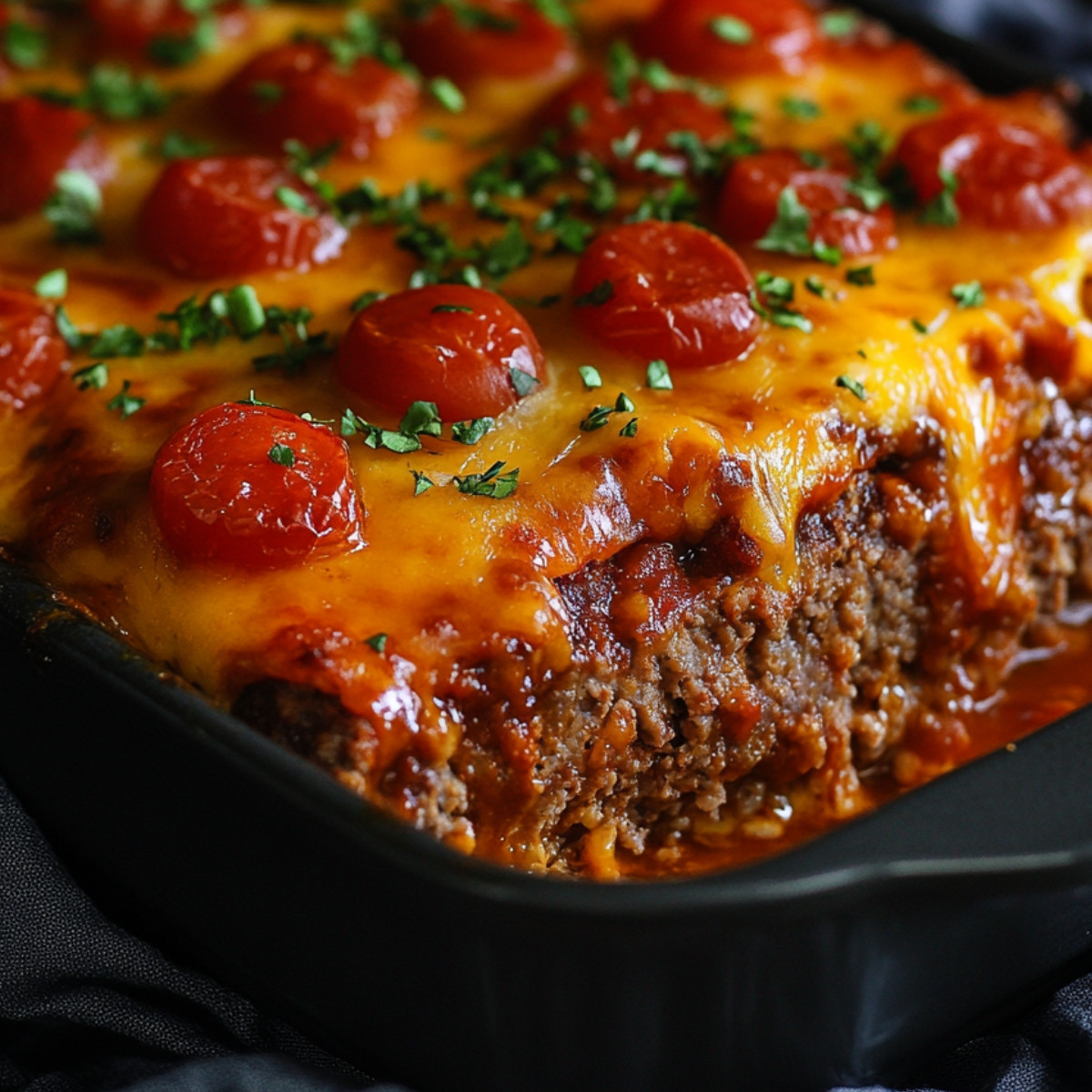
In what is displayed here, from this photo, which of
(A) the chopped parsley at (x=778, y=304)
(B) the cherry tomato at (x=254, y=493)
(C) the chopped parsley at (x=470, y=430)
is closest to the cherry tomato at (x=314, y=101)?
(A) the chopped parsley at (x=778, y=304)

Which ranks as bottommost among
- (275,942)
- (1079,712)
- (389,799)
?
(275,942)

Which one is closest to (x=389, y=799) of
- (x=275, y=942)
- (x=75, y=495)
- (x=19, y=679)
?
(x=275, y=942)

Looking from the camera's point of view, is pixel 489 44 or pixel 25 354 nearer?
pixel 25 354

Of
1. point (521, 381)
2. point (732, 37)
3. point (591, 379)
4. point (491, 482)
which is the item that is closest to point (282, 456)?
point (491, 482)

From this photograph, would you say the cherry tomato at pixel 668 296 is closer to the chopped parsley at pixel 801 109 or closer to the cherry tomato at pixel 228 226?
the cherry tomato at pixel 228 226

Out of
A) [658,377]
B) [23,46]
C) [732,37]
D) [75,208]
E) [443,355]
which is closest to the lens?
[443,355]

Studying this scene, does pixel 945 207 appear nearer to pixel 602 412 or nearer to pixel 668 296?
pixel 668 296

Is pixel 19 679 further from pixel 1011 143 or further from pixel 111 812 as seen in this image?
pixel 1011 143

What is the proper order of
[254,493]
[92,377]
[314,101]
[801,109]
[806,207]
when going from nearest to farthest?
[254,493], [92,377], [806,207], [314,101], [801,109]
